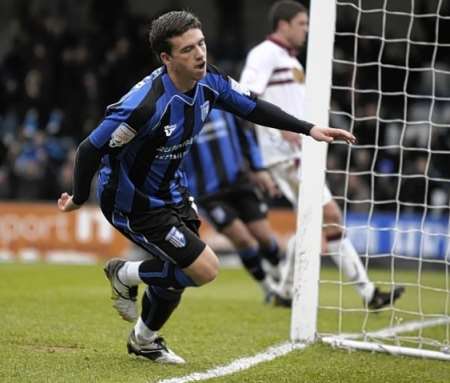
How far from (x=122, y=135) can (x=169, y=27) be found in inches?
25.0

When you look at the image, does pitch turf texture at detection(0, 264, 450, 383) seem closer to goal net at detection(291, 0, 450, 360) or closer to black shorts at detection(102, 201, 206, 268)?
goal net at detection(291, 0, 450, 360)

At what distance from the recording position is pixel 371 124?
16.9m

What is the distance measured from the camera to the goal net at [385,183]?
22.1 feet

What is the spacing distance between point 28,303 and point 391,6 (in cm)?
1206

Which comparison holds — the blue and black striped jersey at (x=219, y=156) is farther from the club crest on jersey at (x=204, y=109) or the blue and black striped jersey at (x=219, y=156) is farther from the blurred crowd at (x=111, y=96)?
the blurred crowd at (x=111, y=96)

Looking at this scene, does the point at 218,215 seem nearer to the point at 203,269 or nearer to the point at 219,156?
the point at 219,156

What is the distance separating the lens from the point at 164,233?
5578 millimetres

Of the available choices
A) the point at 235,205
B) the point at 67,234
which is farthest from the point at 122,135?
the point at 67,234

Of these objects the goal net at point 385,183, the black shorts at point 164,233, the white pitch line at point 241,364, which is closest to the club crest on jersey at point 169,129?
the black shorts at point 164,233

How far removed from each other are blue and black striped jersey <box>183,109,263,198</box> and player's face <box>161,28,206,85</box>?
4254mm

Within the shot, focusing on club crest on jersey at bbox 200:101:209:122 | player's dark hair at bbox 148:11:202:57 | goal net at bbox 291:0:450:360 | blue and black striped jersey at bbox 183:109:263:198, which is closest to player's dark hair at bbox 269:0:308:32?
goal net at bbox 291:0:450:360

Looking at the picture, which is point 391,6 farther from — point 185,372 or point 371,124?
point 185,372

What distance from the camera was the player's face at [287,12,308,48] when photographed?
9.02 meters

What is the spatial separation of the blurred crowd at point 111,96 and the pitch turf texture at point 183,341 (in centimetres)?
675
